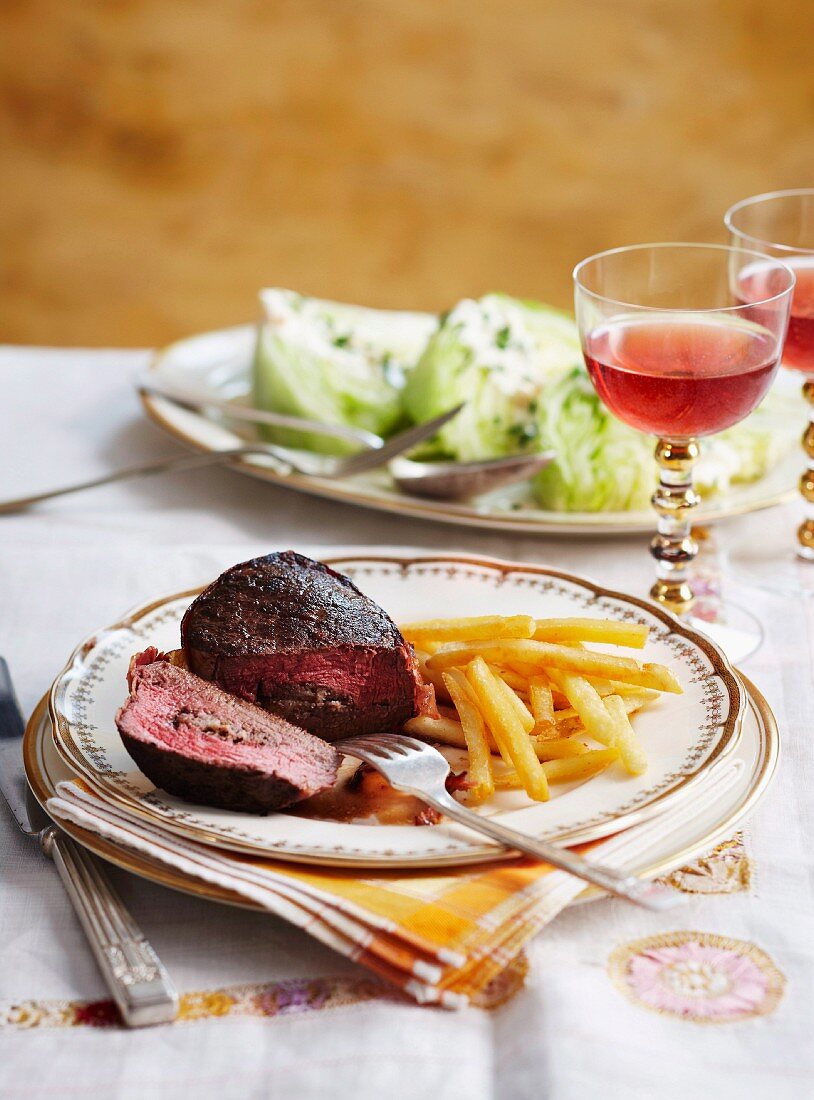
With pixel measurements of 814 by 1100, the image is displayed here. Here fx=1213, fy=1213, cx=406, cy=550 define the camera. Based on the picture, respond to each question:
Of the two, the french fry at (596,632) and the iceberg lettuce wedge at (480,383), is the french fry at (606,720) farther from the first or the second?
the iceberg lettuce wedge at (480,383)

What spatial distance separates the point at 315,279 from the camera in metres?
9.03

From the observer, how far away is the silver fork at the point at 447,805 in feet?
4.85

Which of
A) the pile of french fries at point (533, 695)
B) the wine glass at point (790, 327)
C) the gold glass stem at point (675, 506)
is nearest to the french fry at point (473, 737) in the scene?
the pile of french fries at point (533, 695)

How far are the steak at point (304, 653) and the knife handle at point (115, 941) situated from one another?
1.17ft

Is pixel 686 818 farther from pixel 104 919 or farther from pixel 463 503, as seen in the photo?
pixel 463 503

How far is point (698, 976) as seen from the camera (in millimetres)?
1540

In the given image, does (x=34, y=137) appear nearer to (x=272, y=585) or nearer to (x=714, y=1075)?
(x=272, y=585)

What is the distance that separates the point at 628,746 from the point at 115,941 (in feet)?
2.57

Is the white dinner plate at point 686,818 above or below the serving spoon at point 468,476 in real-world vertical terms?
→ above

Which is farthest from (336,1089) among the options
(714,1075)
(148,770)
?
(148,770)

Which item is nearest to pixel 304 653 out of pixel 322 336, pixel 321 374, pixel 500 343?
pixel 321 374

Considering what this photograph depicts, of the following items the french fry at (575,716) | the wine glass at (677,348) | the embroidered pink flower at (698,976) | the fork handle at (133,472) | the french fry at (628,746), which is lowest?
the fork handle at (133,472)

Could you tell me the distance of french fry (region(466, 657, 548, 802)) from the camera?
1774 millimetres

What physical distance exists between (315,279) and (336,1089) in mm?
8110
